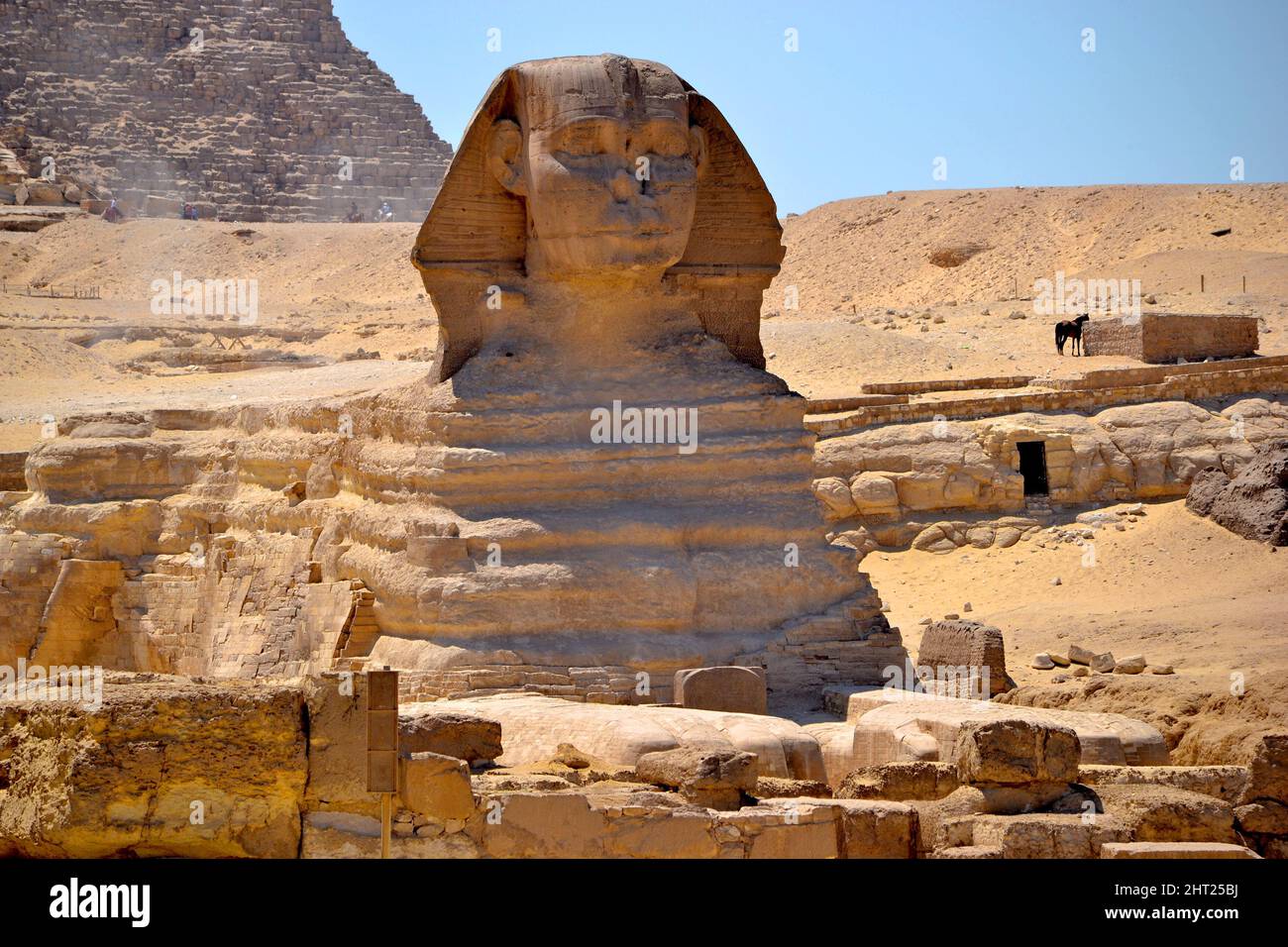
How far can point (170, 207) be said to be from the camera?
110312mm

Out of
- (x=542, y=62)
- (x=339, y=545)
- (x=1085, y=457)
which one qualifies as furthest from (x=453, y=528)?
(x=1085, y=457)

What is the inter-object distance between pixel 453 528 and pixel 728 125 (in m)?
3.79

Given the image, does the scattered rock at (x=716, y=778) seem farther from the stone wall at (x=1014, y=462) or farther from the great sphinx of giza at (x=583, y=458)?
the stone wall at (x=1014, y=462)

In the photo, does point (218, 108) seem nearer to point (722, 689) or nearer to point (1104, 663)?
point (1104, 663)

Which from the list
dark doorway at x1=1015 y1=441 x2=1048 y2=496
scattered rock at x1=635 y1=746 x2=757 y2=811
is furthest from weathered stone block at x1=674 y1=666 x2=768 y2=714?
dark doorway at x1=1015 y1=441 x2=1048 y2=496

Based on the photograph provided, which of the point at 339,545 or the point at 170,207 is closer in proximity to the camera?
the point at 339,545

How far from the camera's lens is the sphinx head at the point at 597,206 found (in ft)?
46.0

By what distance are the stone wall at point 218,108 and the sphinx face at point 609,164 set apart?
105 m

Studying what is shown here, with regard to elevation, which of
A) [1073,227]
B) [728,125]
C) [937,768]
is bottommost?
[937,768]

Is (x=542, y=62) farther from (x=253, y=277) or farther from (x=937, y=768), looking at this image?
(x=253, y=277)

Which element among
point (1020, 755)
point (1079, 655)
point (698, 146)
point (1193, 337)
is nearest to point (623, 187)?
point (698, 146)

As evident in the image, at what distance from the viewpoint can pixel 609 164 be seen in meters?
14.0

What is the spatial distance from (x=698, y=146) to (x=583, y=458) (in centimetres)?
241

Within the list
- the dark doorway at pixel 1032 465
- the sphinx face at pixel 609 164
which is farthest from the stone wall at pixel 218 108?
the sphinx face at pixel 609 164
